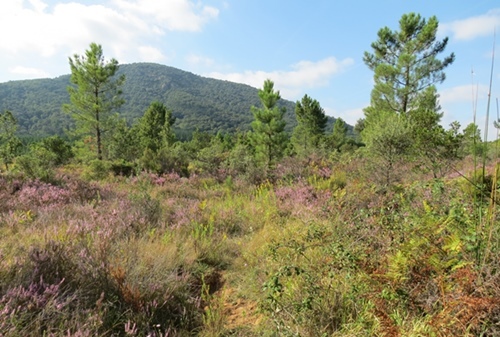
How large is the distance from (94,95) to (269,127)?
14.0 metres

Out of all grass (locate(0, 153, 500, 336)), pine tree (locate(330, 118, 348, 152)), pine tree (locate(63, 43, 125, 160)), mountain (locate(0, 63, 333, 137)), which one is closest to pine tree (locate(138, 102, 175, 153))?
pine tree (locate(63, 43, 125, 160))

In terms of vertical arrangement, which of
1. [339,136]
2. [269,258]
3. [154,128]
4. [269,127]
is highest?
[339,136]

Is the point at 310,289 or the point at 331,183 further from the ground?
the point at 331,183

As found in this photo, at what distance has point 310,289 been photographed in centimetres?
241

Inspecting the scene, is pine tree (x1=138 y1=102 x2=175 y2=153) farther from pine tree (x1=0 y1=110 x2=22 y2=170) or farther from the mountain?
the mountain

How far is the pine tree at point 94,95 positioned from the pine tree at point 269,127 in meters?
11.2

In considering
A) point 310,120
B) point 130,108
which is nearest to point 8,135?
point 310,120

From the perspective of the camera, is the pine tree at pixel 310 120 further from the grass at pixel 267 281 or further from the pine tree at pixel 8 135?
the grass at pixel 267 281

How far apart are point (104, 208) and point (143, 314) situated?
11.1 ft

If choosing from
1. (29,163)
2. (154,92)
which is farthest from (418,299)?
(154,92)

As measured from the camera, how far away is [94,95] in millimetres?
22328

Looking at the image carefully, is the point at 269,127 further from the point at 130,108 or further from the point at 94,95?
the point at 130,108

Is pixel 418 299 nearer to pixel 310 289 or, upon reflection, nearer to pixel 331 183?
pixel 310 289

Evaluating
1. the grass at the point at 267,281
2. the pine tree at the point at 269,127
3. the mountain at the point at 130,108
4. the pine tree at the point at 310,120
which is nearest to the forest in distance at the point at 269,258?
the grass at the point at 267,281
